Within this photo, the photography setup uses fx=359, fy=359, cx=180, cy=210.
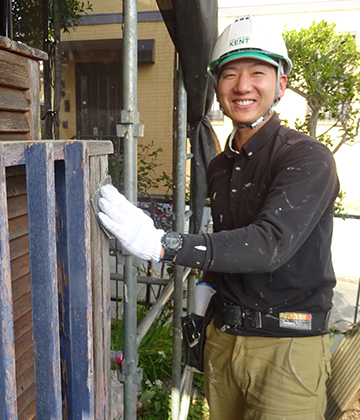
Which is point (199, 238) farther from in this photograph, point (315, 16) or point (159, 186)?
point (315, 16)

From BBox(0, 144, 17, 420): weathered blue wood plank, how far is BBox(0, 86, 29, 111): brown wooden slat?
1.04 m

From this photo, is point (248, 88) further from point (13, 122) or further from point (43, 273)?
point (43, 273)

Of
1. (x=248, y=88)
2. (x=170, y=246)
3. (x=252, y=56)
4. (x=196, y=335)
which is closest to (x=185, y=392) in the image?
(x=196, y=335)

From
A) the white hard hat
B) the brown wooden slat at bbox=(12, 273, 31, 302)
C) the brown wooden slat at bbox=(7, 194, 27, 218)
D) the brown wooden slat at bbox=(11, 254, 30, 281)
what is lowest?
the brown wooden slat at bbox=(12, 273, 31, 302)

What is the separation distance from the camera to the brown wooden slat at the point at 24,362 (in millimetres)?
1883

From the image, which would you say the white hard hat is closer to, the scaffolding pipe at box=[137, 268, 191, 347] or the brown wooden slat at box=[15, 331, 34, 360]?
the scaffolding pipe at box=[137, 268, 191, 347]

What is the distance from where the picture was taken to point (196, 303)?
7.79 ft

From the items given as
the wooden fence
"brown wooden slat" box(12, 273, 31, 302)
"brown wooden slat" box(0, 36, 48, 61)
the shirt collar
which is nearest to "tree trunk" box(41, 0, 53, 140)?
"brown wooden slat" box(0, 36, 48, 61)

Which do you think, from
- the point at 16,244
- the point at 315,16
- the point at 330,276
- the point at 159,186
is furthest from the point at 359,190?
the point at 16,244

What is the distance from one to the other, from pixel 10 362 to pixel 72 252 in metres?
0.36

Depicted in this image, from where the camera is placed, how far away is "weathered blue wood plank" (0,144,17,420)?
0.83 metres

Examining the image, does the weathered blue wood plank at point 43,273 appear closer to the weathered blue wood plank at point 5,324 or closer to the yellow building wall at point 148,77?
the weathered blue wood plank at point 5,324

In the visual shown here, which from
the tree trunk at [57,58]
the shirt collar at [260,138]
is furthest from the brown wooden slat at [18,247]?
the shirt collar at [260,138]

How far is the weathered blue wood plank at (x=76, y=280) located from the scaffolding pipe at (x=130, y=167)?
20.0 inches
